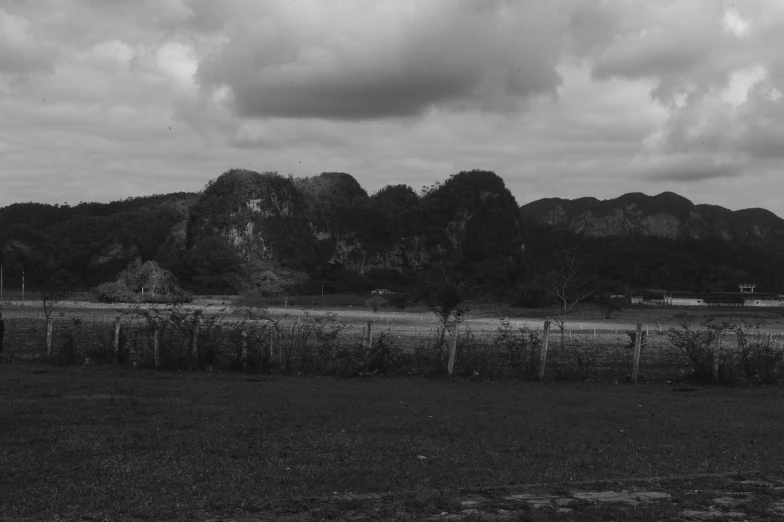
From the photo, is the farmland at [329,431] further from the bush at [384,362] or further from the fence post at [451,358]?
the fence post at [451,358]

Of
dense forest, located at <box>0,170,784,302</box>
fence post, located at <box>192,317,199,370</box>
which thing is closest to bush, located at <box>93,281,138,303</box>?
dense forest, located at <box>0,170,784,302</box>

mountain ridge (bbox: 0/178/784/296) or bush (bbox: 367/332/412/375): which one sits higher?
mountain ridge (bbox: 0/178/784/296)

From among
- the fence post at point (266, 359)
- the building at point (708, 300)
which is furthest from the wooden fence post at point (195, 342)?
the building at point (708, 300)

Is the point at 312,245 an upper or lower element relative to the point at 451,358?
upper

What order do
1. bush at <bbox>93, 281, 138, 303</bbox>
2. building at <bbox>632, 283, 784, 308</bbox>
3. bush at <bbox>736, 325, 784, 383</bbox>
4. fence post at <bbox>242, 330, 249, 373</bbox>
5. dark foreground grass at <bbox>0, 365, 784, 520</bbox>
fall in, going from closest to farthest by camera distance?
dark foreground grass at <bbox>0, 365, 784, 520</bbox> < bush at <bbox>736, 325, 784, 383</bbox> < fence post at <bbox>242, 330, 249, 373</bbox> < bush at <bbox>93, 281, 138, 303</bbox> < building at <bbox>632, 283, 784, 308</bbox>

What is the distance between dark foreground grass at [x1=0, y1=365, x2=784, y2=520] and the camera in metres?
7.48

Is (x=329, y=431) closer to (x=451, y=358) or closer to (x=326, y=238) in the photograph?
(x=451, y=358)

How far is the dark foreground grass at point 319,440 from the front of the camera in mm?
7477

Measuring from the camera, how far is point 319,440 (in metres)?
10.3

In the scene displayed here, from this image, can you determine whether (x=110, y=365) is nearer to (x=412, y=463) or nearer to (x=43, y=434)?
(x=43, y=434)

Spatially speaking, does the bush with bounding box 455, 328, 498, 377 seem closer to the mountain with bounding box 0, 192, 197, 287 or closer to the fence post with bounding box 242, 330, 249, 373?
the fence post with bounding box 242, 330, 249, 373

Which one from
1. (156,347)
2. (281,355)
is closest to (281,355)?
(281,355)

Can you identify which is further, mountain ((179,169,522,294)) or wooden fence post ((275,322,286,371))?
mountain ((179,169,522,294))

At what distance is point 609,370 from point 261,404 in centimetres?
1188
